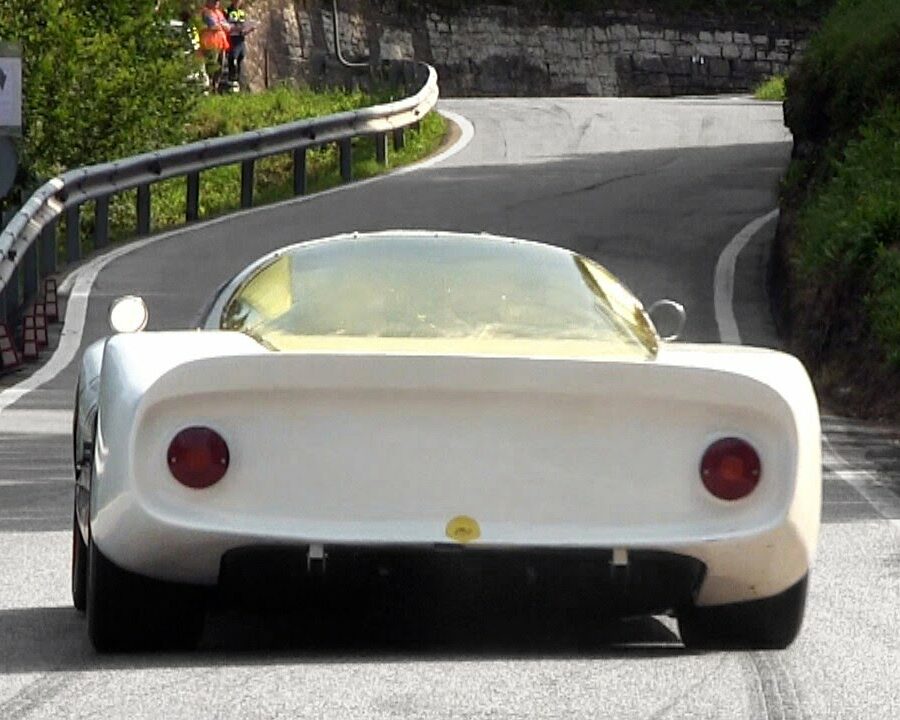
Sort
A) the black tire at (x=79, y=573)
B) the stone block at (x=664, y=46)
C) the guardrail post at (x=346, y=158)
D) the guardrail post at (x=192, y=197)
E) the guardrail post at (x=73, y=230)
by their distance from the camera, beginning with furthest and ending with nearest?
the stone block at (x=664, y=46) < the guardrail post at (x=346, y=158) < the guardrail post at (x=192, y=197) < the guardrail post at (x=73, y=230) < the black tire at (x=79, y=573)

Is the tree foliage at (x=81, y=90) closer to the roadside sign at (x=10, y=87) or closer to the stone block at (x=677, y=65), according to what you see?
the roadside sign at (x=10, y=87)

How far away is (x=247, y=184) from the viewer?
28.1 meters

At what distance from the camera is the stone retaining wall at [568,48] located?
53.8 metres

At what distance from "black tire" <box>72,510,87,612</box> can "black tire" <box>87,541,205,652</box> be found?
0.67 m

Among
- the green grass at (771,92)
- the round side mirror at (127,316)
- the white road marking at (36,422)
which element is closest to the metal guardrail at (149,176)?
A: the white road marking at (36,422)

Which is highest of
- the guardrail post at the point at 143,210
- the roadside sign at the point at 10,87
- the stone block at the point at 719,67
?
the roadside sign at the point at 10,87

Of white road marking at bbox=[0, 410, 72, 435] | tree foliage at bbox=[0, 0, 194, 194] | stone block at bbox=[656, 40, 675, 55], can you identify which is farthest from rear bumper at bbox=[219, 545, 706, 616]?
stone block at bbox=[656, 40, 675, 55]

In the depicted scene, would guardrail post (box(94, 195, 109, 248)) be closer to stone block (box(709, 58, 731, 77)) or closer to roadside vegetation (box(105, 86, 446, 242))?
roadside vegetation (box(105, 86, 446, 242))

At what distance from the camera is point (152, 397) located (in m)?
6.99

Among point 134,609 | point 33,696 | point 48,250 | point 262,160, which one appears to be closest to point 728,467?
point 134,609

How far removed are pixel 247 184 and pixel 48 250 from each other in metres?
6.11

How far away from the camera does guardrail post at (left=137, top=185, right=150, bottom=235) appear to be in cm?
2583

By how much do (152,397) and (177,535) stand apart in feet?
1.15

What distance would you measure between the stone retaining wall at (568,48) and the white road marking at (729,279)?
1065 inches
